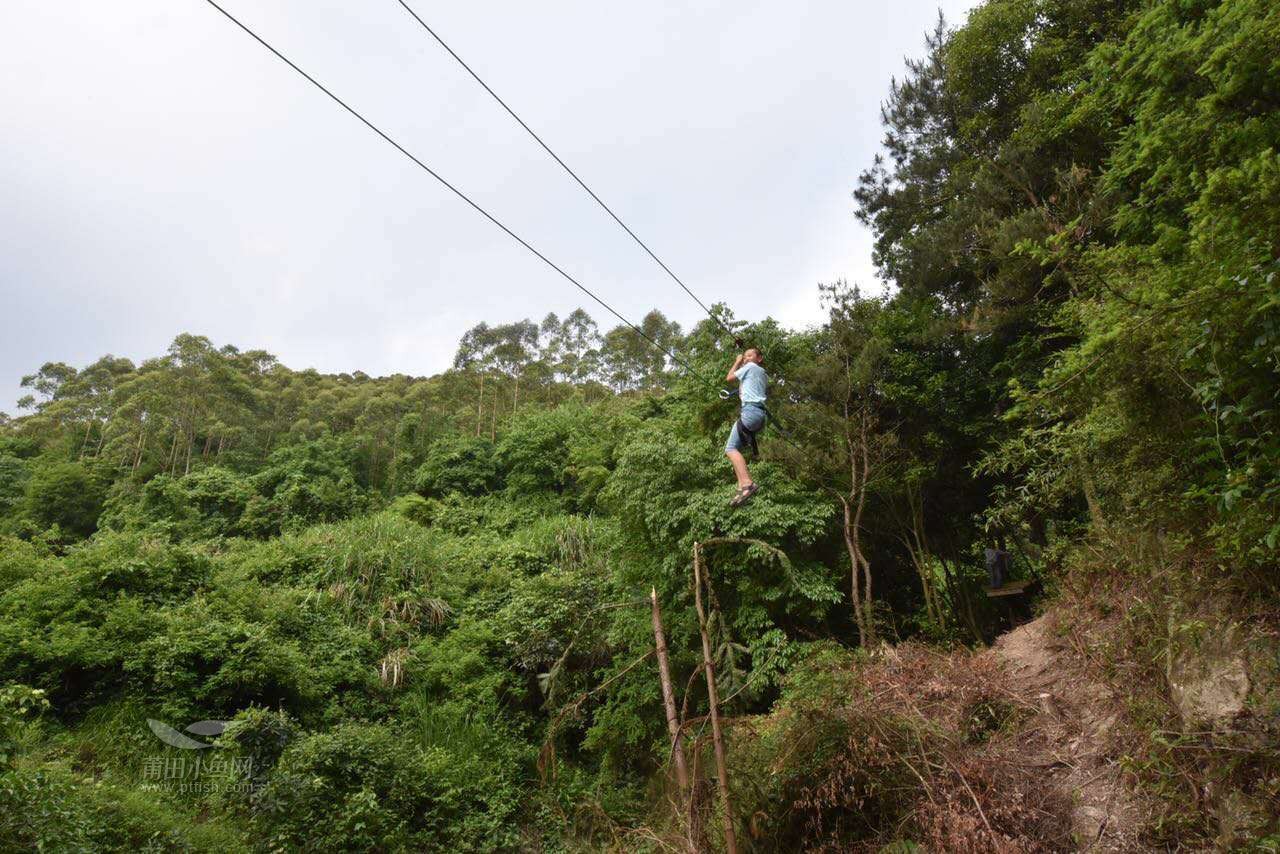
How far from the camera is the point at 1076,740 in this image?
5.47 m

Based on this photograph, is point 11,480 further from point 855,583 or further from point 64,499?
point 855,583

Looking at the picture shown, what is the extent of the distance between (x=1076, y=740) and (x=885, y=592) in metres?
6.82

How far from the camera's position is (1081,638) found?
6414 millimetres

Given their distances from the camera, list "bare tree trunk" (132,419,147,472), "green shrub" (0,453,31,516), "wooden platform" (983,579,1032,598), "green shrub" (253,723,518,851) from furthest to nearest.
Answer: "bare tree trunk" (132,419,147,472), "green shrub" (0,453,31,516), "wooden platform" (983,579,1032,598), "green shrub" (253,723,518,851)

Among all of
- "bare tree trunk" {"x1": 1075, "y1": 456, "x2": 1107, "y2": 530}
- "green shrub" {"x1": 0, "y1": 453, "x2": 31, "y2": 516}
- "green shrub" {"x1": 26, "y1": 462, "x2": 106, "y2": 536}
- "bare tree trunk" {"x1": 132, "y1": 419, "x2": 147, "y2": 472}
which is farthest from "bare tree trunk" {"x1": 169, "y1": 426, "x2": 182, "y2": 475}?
"bare tree trunk" {"x1": 1075, "y1": 456, "x2": 1107, "y2": 530}

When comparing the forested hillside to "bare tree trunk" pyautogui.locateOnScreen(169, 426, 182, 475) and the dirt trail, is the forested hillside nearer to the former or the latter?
the dirt trail

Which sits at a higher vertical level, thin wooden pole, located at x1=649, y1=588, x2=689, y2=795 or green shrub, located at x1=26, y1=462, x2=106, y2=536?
green shrub, located at x1=26, y1=462, x2=106, y2=536

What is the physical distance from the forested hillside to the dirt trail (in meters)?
0.04

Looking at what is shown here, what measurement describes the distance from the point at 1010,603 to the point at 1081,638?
589 centimetres

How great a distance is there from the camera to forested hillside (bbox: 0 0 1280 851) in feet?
15.1

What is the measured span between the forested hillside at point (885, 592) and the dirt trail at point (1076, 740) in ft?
0.12

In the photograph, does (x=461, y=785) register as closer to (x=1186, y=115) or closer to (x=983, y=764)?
(x=983, y=764)

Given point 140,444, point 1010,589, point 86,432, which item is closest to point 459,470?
point 140,444

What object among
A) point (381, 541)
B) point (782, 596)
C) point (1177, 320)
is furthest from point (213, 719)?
point (1177, 320)
